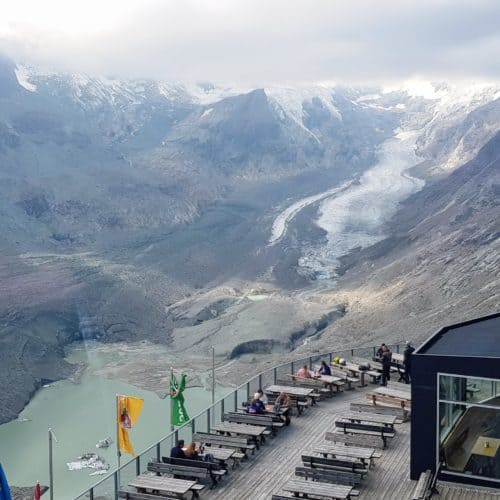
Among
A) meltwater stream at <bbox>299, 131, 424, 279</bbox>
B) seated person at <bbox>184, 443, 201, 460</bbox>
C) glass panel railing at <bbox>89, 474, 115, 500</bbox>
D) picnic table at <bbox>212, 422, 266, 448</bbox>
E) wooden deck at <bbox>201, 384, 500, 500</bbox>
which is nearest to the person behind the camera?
glass panel railing at <bbox>89, 474, 115, 500</bbox>

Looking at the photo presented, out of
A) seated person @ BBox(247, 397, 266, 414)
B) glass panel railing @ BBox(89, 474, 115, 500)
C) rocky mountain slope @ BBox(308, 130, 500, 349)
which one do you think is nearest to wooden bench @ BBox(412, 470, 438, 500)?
seated person @ BBox(247, 397, 266, 414)

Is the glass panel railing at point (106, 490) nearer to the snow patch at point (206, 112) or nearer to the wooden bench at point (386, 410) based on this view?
the wooden bench at point (386, 410)

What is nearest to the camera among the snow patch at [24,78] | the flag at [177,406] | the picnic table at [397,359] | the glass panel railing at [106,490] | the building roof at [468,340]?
the glass panel railing at [106,490]

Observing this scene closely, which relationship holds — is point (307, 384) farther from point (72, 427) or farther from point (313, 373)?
point (72, 427)

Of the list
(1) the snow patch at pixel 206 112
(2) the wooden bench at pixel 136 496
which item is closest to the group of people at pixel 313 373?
(2) the wooden bench at pixel 136 496

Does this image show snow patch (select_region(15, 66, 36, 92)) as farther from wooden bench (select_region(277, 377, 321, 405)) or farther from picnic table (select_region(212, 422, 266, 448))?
picnic table (select_region(212, 422, 266, 448))

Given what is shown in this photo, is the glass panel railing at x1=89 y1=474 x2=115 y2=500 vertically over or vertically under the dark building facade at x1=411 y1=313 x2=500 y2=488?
under

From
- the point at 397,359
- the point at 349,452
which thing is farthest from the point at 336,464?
the point at 397,359
